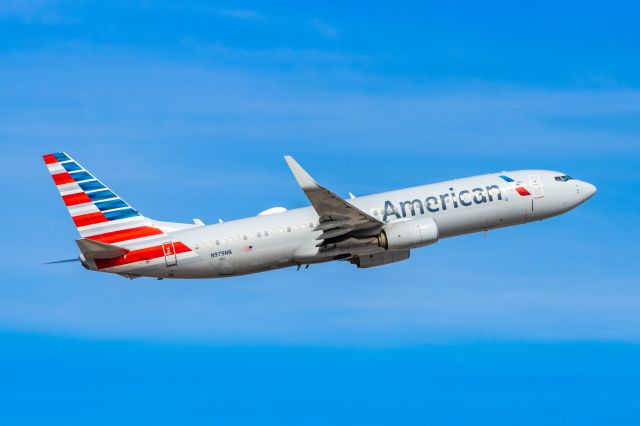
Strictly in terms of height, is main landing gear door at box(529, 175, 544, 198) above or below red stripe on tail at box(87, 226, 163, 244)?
above

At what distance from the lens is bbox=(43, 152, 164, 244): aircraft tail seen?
6856 cm

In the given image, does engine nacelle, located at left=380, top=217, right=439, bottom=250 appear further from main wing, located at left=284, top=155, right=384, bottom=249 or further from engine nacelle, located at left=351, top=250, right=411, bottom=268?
engine nacelle, located at left=351, top=250, right=411, bottom=268

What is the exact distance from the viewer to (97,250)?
6556 centimetres

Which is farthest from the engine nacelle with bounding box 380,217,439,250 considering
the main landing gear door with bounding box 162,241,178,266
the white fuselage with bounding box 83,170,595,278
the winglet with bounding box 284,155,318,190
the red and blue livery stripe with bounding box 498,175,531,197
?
the main landing gear door with bounding box 162,241,178,266

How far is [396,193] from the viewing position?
232 ft

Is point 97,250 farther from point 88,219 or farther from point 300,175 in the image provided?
point 300,175

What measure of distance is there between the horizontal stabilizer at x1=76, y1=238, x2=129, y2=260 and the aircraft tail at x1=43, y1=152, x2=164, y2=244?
1784mm

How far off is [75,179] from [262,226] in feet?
42.5

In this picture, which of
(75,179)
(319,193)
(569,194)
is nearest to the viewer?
(319,193)

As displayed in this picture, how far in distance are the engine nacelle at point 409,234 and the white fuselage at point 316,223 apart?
1360mm

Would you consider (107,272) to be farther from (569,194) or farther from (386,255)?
(569,194)

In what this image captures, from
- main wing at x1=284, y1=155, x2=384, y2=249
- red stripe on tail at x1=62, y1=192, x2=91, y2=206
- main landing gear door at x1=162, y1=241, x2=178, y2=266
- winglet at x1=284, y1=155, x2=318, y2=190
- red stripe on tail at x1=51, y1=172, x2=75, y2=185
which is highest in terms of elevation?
red stripe on tail at x1=51, y1=172, x2=75, y2=185

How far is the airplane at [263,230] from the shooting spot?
6750 centimetres

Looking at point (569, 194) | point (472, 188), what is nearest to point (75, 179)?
point (472, 188)
